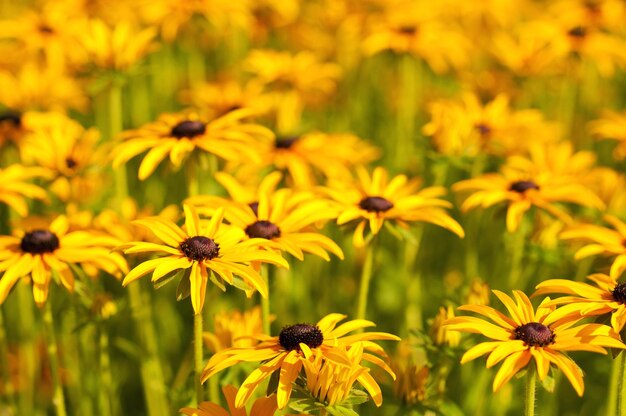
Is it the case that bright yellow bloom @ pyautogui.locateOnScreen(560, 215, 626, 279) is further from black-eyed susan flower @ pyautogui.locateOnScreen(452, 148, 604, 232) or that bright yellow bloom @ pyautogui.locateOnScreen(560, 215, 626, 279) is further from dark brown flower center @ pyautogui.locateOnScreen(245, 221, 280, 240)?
dark brown flower center @ pyautogui.locateOnScreen(245, 221, 280, 240)

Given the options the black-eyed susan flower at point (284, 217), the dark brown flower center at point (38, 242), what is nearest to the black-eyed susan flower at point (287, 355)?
the black-eyed susan flower at point (284, 217)

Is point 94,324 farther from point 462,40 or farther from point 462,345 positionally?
point 462,40

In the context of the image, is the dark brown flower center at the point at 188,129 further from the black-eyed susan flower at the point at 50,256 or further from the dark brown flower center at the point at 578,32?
the dark brown flower center at the point at 578,32

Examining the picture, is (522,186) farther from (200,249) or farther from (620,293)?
(200,249)

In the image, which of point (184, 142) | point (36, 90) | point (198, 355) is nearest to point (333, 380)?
point (198, 355)

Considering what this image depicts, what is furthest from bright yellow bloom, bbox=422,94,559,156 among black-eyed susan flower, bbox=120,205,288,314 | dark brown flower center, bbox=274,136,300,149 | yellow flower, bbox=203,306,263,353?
black-eyed susan flower, bbox=120,205,288,314

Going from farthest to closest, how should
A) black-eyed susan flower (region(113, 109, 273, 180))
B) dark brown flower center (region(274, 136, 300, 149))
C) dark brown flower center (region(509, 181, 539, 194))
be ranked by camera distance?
1. dark brown flower center (region(274, 136, 300, 149))
2. dark brown flower center (region(509, 181, 539, 194))
3. black-eyed susan flower (region(113, 109, 273, 180))
